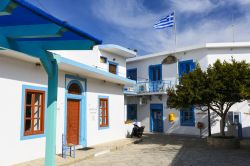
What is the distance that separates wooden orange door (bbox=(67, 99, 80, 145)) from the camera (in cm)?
1107

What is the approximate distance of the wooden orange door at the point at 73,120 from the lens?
1107 cm

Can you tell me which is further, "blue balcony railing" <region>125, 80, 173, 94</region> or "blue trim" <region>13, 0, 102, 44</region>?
"blue balcony railing" <region>125, 80, 173, 94</region>

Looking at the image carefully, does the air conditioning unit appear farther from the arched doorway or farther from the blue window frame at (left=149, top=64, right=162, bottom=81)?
the arched doorway

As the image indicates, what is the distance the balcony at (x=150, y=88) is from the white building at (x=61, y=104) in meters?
5.27

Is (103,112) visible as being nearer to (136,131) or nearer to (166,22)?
(136,131)

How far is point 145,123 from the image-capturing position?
871 inches

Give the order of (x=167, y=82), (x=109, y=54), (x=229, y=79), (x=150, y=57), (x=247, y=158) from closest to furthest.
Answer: (x=247, y=158)
(x=229, y=79)
(x=109, y=54)
(x=167, y=82)
(x=150, y=57)

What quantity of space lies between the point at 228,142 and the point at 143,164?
5.99 m

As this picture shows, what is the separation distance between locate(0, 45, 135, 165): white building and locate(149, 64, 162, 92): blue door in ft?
18.6

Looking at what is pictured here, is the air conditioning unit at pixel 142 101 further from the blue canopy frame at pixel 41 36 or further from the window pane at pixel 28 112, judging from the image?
the blue canopy frame at pixel 41 36

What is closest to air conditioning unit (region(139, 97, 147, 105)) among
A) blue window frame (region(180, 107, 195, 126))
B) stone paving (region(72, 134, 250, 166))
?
blue window frame (region(180, 107, 195, 126))

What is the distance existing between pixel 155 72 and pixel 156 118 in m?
3.92

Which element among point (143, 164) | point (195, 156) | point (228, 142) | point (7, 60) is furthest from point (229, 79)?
point (7, 60)

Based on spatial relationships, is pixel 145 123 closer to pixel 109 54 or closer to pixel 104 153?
pixel 109 54
